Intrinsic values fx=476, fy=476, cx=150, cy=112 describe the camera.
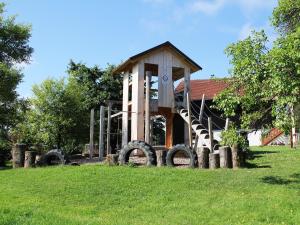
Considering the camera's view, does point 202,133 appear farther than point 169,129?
No

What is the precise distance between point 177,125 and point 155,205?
15.6m

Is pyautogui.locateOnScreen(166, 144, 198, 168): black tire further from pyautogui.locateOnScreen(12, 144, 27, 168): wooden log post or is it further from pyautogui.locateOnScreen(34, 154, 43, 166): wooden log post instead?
pyautogui.locateOnScreen(12, 144, 27, 168): wooden log post

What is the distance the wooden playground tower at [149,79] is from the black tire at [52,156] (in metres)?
4.11

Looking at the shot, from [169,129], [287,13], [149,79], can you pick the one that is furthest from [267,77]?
[169,129]

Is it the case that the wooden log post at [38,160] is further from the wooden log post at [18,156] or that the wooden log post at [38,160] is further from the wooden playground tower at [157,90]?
the wooden playground tower at [157,90]

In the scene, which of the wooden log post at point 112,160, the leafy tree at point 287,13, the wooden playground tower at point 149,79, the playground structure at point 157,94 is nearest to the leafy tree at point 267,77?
the leafy tree at point 287,13

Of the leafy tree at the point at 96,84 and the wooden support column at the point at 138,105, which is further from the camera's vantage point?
the leafy tree at the point at 96,84

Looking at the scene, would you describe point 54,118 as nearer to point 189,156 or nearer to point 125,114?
point 125,114

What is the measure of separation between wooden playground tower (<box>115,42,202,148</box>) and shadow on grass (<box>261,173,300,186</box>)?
875cm

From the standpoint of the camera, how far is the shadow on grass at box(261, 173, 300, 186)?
14.2 metres

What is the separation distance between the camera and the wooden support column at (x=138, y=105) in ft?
77.6

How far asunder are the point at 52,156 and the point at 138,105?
16.5 feet

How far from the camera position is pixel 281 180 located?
14.6 meters

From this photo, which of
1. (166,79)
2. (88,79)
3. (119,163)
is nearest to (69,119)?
(88,79)
